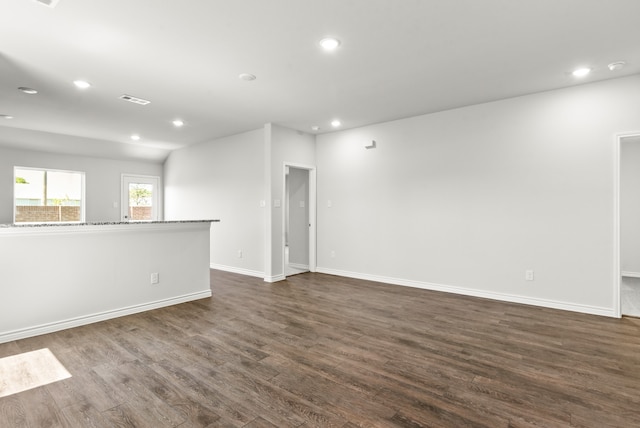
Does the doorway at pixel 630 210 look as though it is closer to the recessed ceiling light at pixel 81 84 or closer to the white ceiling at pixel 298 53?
the white ceiling at pixel 298 53

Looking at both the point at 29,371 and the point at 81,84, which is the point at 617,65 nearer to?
the point at 81,84

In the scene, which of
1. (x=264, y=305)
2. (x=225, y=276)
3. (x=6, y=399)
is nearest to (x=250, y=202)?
(x=225, y=276)

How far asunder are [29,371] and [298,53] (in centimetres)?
341

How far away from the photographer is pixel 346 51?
3049 mm

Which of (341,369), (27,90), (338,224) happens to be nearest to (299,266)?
(338,224)

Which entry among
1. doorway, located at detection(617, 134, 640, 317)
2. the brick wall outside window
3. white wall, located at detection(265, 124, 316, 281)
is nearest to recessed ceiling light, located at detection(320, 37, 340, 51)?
Answer: white wall, located at detection(265, 124, 316, 281)

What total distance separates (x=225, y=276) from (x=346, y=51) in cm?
442

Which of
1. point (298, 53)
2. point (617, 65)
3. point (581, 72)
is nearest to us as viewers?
point (298, 53)

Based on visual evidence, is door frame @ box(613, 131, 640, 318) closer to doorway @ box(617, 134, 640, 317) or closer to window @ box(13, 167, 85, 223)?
doorway @ box(617, 134, 640, 317)

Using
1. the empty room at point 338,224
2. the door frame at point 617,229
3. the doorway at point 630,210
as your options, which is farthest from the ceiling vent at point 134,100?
the doorway at point 630,210

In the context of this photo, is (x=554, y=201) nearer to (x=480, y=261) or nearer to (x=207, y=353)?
(x=480, y=261)

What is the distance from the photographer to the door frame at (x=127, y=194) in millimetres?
7867

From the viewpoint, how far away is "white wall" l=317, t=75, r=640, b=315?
3791mm

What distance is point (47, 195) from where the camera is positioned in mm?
6879
